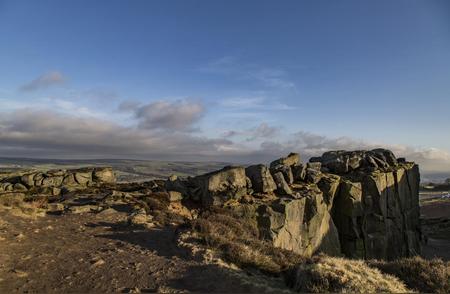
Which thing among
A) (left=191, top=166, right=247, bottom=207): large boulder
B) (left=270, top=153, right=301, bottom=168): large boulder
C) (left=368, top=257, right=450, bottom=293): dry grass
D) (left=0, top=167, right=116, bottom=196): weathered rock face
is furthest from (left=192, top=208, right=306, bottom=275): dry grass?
(left=0, top=167, right=116, bottom=196): weathered rock face

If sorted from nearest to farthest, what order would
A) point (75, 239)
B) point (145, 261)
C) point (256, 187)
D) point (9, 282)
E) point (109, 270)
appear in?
1. point (9, 282)
2. point (109, 270)
3. point (145, 261)
4. point (75, 239)
5. point (256, 187)

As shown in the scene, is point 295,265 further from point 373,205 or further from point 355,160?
point 355,160

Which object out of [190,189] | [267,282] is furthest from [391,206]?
[267,282]

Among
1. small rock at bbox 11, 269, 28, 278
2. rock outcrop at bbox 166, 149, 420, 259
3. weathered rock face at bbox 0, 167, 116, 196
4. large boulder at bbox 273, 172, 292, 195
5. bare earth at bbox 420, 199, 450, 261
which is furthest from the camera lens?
bare earth at bbox 420, 199, 450, 261

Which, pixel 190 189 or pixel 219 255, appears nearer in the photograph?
pixel 219 255

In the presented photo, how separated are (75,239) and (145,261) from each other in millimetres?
5551

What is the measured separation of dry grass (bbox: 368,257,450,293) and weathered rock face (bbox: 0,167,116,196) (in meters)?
28.0

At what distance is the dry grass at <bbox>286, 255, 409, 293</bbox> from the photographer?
12125 millimetres

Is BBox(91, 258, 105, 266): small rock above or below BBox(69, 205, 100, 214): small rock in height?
below

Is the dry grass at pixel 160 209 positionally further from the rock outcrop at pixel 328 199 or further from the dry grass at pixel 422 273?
the dry grass at pixel 422 273

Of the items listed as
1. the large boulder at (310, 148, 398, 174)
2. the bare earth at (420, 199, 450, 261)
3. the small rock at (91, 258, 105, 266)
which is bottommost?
the bare earth at (420, 199, 450, 261)

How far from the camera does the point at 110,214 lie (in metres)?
24.2

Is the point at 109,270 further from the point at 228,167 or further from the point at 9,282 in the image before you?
the point at 228,167

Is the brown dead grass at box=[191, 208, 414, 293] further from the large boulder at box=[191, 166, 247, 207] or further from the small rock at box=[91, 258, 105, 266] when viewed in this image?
the large boulder at box=[191, 166, 247, 207]
